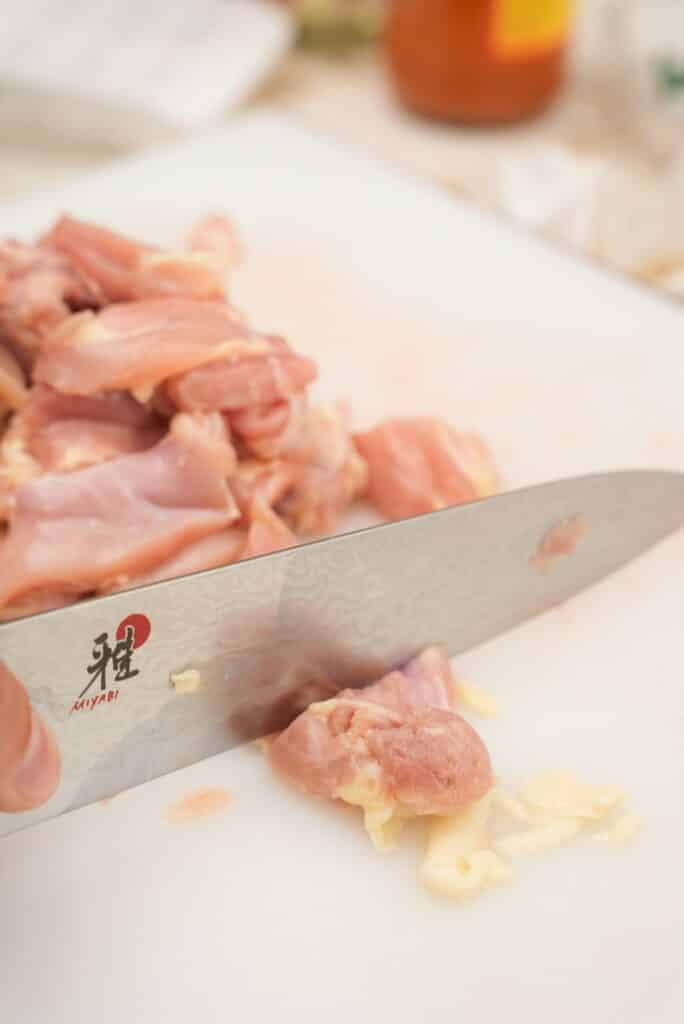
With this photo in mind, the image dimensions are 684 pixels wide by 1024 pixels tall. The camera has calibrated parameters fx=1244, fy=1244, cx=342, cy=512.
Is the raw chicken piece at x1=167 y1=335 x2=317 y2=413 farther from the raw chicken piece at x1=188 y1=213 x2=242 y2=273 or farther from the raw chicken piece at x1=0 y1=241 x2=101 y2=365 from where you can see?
the raw chicken piece at x1=188 y1=213 x2=242 y2=273

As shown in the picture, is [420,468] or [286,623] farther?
[420,468]

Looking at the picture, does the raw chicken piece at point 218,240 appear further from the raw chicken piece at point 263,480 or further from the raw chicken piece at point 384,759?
the raw chicken piece at point 384,759

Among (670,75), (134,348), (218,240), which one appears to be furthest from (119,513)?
(670,75)

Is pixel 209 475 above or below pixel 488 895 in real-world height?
above

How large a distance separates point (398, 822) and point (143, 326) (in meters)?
0.71

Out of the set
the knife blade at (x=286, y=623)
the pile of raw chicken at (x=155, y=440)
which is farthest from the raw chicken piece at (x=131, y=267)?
the knife blade at (x=286, y=623)

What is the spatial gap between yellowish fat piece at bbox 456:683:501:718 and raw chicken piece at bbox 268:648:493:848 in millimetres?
111

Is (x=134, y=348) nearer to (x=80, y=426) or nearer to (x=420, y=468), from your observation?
(x=80, y=426)

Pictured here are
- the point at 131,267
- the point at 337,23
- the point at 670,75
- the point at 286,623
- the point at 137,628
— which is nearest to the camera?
the point at 137,628

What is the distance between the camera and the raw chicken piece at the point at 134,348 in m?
1.56

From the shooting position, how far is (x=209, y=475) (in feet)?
4.98

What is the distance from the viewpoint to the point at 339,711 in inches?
51.4

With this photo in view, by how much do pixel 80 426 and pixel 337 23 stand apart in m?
2.22

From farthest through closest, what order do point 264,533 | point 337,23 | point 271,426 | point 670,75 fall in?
point 337,23 → point 670,75 → point 271,426 → point 264,533
